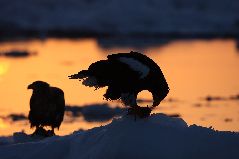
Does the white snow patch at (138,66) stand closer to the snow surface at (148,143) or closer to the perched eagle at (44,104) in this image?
the snow surface at (148,143)

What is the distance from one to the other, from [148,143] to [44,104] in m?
5.78

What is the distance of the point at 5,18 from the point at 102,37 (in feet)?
39.0

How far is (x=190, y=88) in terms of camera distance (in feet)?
79.2

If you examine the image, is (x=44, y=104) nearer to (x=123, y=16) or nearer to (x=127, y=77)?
(x=127, y=77)

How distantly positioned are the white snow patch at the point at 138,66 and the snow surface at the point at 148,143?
424mm

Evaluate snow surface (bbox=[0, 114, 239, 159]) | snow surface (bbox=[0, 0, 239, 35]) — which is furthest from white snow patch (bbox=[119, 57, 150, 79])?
snow surface (bbox=[0, 0, 239, 35])

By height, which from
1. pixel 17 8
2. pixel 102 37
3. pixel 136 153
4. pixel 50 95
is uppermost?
pixel 17 8

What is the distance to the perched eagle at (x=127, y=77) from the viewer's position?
6621 millimetres

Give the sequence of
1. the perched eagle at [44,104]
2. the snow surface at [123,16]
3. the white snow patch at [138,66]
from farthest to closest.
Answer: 1. the snow surface at [123,16]
2. the perched eagle at [44,104]
3. the white snow patch at [138,66]

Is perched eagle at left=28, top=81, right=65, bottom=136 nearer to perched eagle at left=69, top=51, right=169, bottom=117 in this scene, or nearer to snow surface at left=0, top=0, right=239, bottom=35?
perched eagle at left=69, top=51, right=169, bottom=117

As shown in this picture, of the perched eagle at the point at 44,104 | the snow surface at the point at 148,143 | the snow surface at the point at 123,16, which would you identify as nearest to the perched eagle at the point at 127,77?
the snow surface at the point at 148,143

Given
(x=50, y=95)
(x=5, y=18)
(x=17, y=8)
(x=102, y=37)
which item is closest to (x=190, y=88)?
(x=50, y=95)

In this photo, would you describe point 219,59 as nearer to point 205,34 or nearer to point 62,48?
point 62,48

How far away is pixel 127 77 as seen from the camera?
6.71 m
